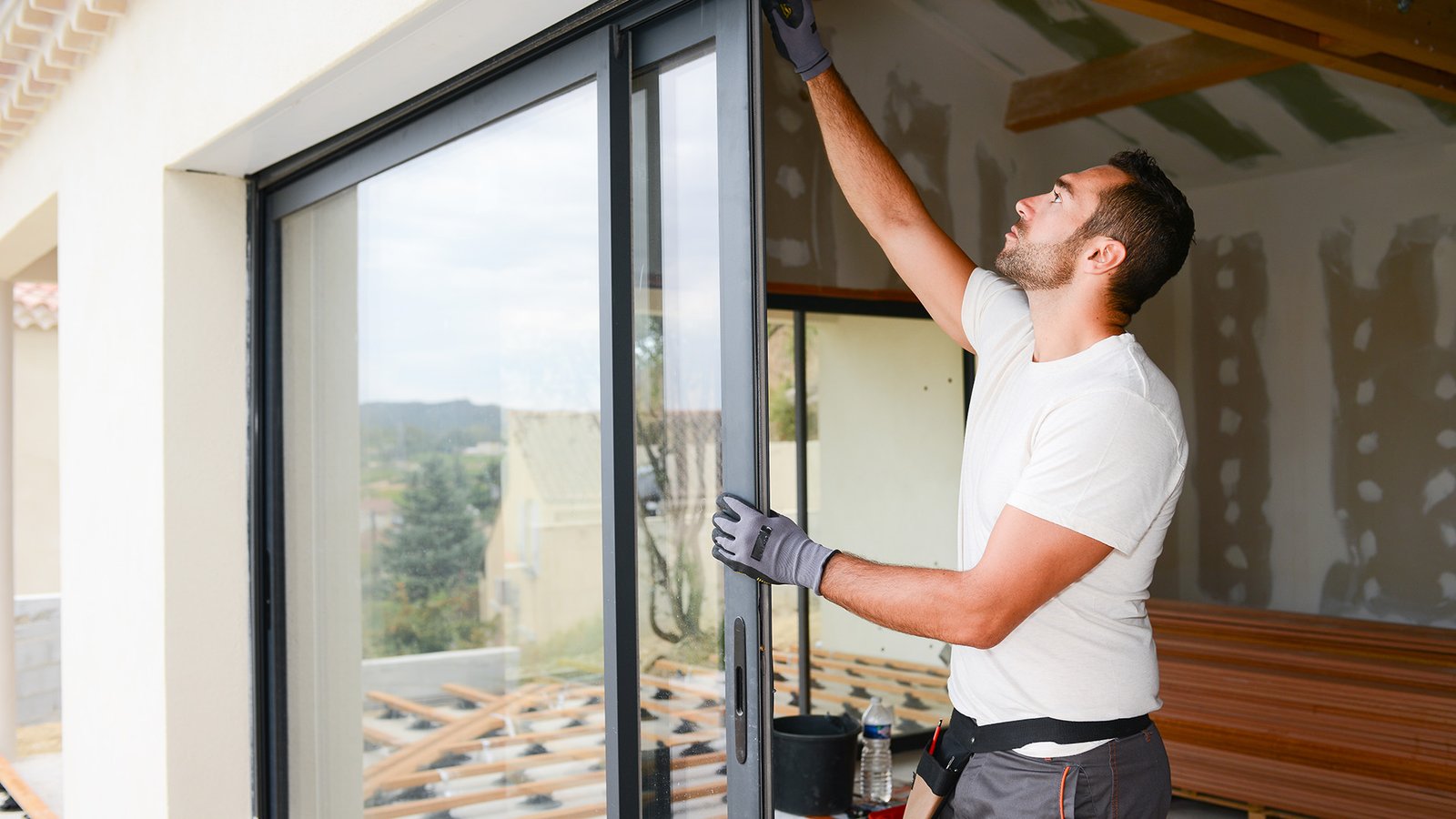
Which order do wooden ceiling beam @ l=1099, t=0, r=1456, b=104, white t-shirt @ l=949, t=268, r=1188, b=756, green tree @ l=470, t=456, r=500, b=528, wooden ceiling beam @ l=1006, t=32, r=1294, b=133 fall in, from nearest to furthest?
1. white t-shirt @ l=949, t=268, r=1188, b=756
2. wooden ceiling beam @ l=1099, t=0, r=1456, b=104
3. green tree @ l=470, t=456, r=500, b=528
4. wooden ceiling beam @ l=1006, t=32, r=1294, b=133

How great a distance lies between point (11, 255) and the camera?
511cm

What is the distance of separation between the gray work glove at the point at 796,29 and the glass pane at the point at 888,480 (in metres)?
3.58

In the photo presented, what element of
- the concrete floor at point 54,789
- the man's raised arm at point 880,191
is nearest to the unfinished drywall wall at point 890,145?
the concrete floor at point 54,789

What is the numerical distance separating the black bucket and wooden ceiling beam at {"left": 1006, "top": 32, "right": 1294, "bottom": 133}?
3.23 metres

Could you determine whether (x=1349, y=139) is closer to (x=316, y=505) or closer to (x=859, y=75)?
(x=859, y=75)

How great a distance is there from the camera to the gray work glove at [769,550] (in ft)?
5.31

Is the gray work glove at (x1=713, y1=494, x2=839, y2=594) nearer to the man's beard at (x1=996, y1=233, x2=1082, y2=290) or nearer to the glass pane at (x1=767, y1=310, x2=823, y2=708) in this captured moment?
the man's beard at (x1=996, y1=233, x2=1082, y2=290)

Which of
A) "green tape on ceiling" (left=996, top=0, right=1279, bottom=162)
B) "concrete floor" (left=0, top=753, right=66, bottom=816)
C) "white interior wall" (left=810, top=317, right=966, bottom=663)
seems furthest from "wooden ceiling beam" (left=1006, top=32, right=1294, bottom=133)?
"concrete floor" (left=0, top=753, right=66, bottom=816)

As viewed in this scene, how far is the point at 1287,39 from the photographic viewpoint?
3.97 m

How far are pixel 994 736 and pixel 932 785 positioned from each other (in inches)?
7.3

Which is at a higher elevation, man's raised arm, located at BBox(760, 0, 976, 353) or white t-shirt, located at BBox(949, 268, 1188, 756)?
man's raised arm, located at BBox(760, 0, 976, 353)

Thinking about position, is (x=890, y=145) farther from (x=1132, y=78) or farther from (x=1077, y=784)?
(x=1077, y=784)

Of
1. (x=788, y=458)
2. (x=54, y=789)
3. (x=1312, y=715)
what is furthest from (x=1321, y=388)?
(x=54, y=789)

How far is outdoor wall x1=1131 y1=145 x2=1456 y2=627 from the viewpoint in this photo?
17.6 feet
